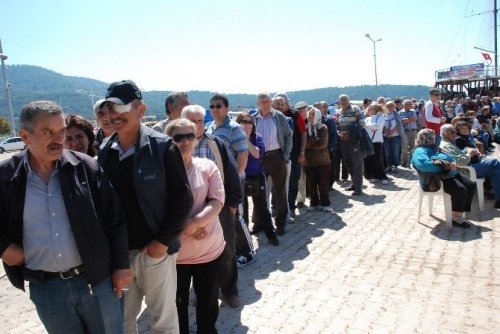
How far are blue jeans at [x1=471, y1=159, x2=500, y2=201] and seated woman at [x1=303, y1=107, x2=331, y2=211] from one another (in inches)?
99.5

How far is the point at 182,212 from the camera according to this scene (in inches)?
91.4

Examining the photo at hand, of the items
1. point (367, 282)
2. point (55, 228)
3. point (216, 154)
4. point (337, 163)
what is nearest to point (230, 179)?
point (216, 154)

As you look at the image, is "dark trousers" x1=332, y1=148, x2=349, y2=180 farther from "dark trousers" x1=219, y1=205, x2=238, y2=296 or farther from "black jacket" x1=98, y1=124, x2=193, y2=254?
"black jacket" x1=98, y1=124, x2=193, y2=254

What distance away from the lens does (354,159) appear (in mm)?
8211

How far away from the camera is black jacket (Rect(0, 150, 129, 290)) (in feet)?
6.34

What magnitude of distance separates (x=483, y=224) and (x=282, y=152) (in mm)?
3262

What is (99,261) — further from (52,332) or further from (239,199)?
(239,199)

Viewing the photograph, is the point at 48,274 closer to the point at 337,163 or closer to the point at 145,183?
the point at 145,183

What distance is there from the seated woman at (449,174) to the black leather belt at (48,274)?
5265mm

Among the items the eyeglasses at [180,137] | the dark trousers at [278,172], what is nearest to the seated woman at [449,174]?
the dark trousers at [278,172]

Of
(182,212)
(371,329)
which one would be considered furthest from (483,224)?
(182,212)

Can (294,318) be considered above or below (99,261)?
below

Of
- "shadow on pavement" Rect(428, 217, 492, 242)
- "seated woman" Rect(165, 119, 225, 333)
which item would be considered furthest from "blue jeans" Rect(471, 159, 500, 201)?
"seated woman" Rect(165, 119, 225, 333)

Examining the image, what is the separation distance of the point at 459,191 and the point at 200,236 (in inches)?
178
